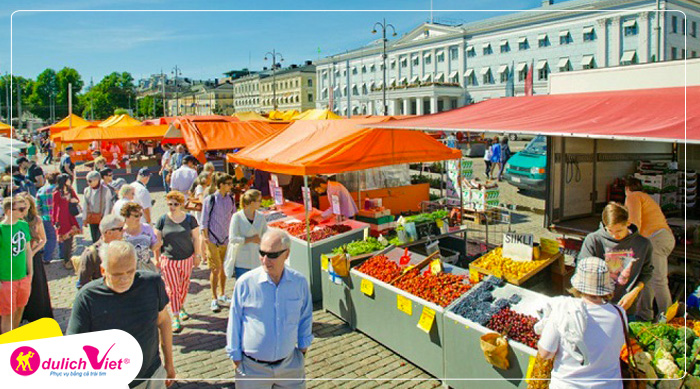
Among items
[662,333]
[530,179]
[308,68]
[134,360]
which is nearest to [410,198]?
[530,179]

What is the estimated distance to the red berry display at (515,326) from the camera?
398 centimetres

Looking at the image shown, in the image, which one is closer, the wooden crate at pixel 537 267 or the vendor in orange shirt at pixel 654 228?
the wooden crate at pixel 537 267

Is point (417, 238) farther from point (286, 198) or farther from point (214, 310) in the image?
point (286, 198)

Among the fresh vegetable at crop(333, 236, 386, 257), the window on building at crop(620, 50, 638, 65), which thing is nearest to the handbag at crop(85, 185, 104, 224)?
the fresh vegetable at crop(333, 236, 386, 257)

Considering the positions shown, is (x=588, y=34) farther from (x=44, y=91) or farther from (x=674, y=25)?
(x=44, y=91)

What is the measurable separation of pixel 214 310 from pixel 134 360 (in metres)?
3.89

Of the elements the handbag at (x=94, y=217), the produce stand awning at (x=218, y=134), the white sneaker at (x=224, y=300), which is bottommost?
the white sneaker at (x=224, y=300)

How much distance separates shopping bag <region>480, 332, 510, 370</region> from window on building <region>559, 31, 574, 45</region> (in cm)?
5688

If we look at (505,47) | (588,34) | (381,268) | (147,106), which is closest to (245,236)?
(381,268)

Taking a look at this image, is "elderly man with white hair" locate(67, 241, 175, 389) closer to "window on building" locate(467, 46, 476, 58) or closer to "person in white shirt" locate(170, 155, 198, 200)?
"person in white shirt" locate(170, 155, 198, 200)

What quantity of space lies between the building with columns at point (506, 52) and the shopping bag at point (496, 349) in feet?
115

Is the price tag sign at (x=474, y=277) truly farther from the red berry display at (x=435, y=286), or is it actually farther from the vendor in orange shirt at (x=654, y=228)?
the vendor in orange shirt at (x=654, y=228)

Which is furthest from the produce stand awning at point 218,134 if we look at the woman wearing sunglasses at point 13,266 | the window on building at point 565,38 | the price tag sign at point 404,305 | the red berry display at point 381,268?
the window on building at point 565,38

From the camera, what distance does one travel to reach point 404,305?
5.15 metres
